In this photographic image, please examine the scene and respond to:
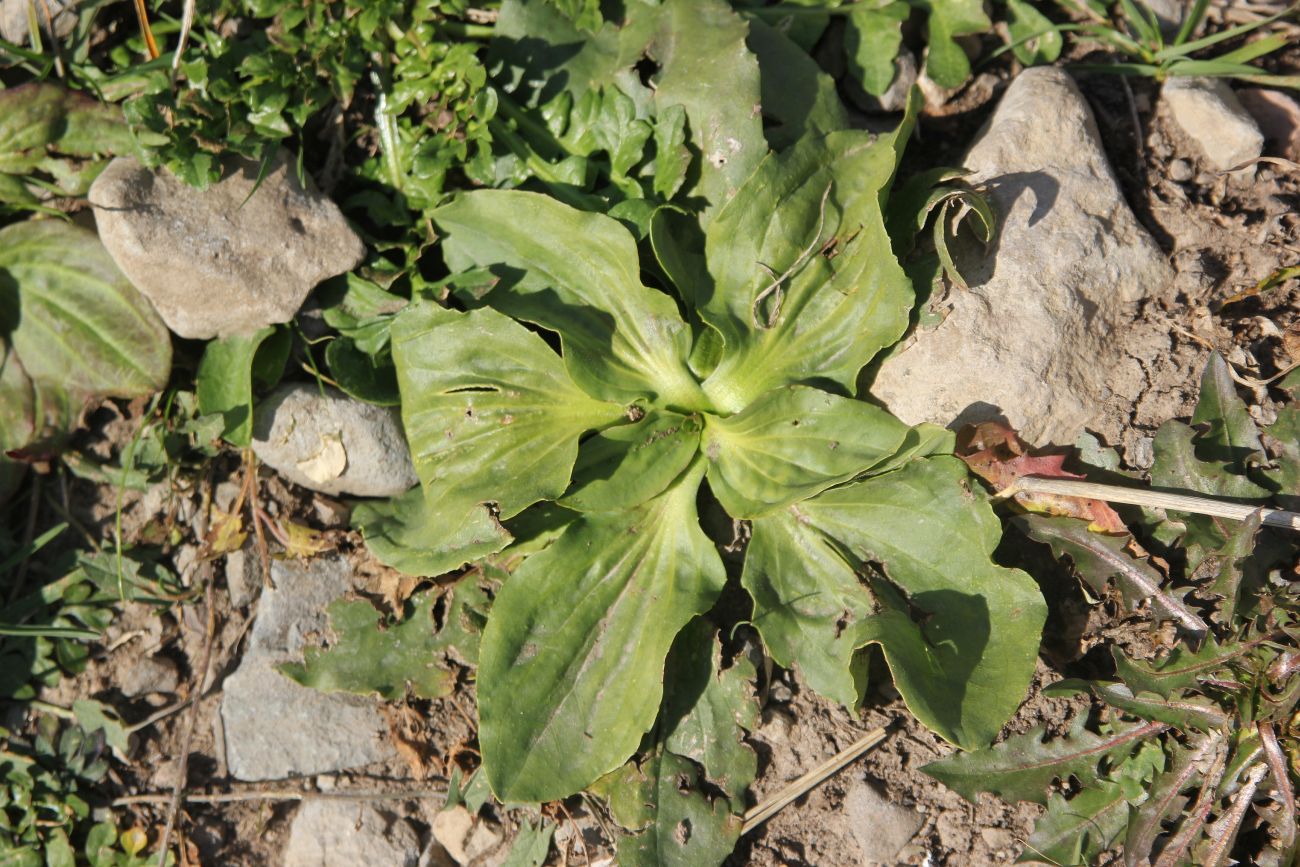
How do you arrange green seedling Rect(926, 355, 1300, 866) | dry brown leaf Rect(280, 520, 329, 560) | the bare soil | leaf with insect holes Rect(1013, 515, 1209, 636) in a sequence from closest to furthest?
green seedling Rect(926, 355, 1300, 866)
leaf with insect holes Rect(1013, 515, 1209, 636)
the bare soil
dry brown leaf Rect(280, 520, 329, 560)

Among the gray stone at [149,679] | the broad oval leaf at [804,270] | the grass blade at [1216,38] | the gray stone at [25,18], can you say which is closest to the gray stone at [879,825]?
the broad oval leaf at [804,270]

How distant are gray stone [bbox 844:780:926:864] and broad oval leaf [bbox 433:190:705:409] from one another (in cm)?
133

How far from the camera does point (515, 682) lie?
3098 mm

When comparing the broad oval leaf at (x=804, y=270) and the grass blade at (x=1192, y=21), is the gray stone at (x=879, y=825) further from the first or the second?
the grass blade at (x=1192, y=21)

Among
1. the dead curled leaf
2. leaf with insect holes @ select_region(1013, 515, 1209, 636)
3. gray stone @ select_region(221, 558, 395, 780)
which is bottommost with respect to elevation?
gray stone @ select_region(221, 558, 395, 780)

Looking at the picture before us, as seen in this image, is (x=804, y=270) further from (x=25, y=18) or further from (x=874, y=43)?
(x=25, y=18)

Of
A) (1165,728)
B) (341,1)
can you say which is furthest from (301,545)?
(1165,728)

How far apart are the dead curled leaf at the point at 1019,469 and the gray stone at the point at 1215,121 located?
1.27m

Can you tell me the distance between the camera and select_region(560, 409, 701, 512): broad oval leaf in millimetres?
3191

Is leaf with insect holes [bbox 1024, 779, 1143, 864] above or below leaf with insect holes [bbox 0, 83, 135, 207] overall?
below

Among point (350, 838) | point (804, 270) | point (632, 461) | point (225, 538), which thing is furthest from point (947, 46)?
point (350, 838)

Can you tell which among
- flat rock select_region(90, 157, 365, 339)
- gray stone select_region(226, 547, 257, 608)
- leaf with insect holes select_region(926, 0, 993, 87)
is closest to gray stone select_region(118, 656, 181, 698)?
gray stone select_region(226, 547, 257, 608)

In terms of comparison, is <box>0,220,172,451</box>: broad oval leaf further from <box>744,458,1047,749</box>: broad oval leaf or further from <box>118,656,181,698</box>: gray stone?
<box>744,458,1047,749</box>: broad oval leaf

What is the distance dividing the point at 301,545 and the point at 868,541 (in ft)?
6.39
